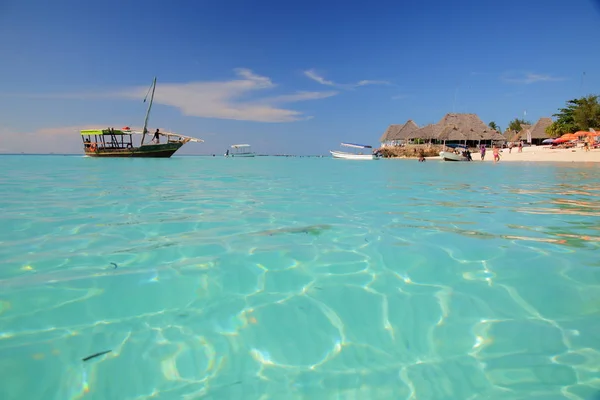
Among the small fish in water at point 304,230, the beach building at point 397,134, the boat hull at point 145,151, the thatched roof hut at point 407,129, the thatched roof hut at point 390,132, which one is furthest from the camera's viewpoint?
the thatched roof hut at point 390,132

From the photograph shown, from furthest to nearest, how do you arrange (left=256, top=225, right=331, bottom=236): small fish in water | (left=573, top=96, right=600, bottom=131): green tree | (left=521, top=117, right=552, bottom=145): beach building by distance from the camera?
(left=521, top=117, right=552, bottom=145): beach building < (left=573, top=96, right=600, bottom=131): green tree < (left=256, top=225, right=331, bottom=236): small fish in water

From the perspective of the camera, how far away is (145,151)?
120 feet

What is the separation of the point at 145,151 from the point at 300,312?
128ft

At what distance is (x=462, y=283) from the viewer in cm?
246

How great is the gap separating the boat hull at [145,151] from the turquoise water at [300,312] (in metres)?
34.5

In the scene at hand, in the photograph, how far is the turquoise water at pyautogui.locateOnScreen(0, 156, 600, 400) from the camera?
1.55 meters

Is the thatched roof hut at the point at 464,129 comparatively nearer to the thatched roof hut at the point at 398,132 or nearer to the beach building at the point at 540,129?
the thatched roof hut at the point at 398,132

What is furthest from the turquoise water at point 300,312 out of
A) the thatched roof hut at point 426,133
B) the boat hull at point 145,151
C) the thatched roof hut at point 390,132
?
the thatched roof hut at point 390,132

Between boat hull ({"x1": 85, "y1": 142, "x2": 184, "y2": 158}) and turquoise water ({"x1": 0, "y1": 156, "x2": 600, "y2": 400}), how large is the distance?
113 feet

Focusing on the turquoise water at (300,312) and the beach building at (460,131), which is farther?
the beach building at (460,131)

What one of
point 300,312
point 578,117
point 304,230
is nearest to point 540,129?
point 578,117

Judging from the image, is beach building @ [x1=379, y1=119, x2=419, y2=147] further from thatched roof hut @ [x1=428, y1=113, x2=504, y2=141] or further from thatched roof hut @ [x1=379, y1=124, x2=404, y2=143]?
thatched roof hut @ [x1=428, y1=113, x2=504, y2=141]

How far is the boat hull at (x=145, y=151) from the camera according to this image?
36.1 metres

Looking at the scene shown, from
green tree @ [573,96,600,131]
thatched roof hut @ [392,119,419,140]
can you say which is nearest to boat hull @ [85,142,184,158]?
thatched roof hut @ [392,119,419,140]
